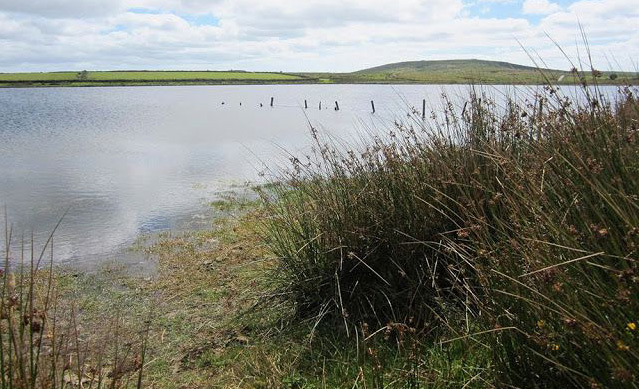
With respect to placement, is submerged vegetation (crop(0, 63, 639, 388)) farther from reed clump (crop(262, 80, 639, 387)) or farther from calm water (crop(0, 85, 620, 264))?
calm water (crop(0, 85, 620, 264))

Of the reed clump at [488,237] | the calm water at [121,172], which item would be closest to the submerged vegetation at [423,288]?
the reed clump at [488,237]

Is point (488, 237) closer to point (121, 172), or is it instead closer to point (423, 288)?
point (423, 288)

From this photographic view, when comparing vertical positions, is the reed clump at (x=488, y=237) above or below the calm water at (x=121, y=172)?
above

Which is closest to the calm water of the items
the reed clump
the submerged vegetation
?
the reed clump

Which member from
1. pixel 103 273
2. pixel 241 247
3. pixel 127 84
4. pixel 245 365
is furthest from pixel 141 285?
pixel 127 84

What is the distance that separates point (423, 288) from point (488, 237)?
1.10 meters

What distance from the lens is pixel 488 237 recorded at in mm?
3826

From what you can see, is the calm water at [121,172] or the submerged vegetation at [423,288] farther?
the calm water at [121,172]

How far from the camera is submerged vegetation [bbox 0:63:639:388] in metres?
2.61

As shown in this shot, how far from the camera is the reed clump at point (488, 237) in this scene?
2.56 meters

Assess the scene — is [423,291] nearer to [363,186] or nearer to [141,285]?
[363,186]

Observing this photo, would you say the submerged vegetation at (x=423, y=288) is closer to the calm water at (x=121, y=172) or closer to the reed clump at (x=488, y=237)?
the reed clump at (x=488, y=237)

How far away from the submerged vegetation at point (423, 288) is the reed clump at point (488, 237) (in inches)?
0.7

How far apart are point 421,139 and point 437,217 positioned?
110 cm
